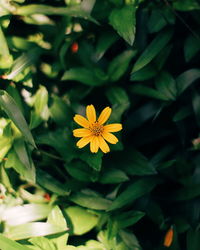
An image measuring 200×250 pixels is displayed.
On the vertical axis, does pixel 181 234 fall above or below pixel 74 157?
below

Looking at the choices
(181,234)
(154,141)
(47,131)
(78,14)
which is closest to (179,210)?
(181,234)

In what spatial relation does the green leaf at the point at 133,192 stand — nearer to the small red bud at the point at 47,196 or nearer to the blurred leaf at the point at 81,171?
the blurred leaf at the point at 81,171

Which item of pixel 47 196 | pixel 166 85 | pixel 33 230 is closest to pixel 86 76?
pixel 166 85

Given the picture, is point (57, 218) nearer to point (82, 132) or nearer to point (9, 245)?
point (9, 245)

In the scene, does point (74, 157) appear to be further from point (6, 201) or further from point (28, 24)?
point (28, 24)

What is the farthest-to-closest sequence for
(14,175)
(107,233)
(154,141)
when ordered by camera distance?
1. (154,141)
2. (14,175)
3. (107,233)

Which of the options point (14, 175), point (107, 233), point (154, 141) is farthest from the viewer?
point (154, 141)
